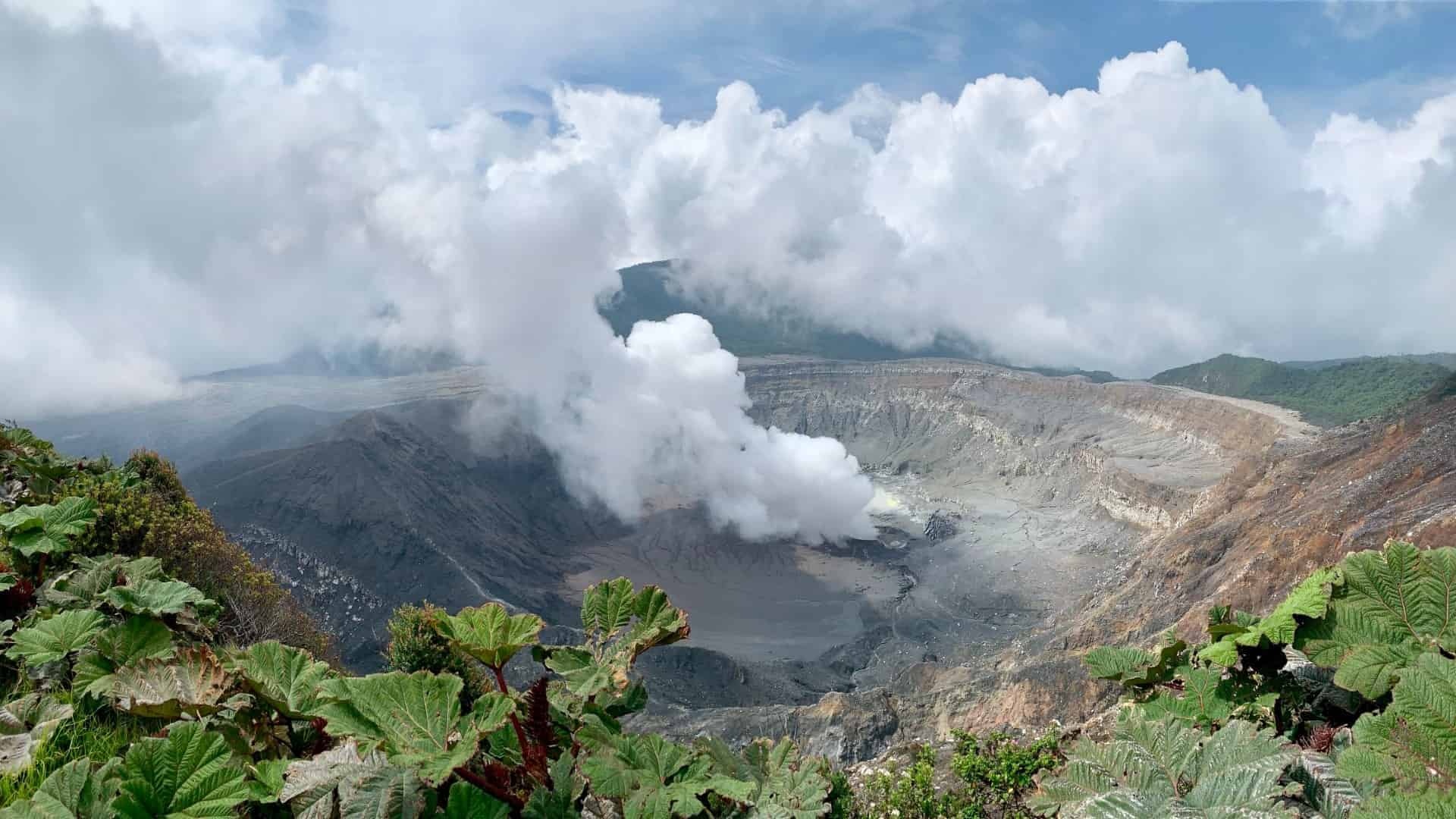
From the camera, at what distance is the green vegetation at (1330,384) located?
12838cm

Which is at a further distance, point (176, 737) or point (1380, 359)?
point (1380, 359)

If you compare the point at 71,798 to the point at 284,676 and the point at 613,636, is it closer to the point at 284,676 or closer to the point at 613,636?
the point at 284,676

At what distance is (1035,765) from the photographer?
6.17 m

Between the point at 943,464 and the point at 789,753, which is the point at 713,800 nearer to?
the point at 789,753

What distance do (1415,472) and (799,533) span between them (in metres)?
74.9

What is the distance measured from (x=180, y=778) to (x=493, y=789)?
1.34 metres

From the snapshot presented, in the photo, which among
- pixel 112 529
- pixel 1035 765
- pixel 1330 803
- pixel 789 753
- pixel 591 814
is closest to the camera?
pixel 1330 803

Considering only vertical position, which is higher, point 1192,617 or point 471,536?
point 1192,617

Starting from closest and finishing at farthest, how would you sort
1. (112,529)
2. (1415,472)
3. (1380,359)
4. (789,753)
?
(789,753), (112,529), (1415,472), (1380,359)

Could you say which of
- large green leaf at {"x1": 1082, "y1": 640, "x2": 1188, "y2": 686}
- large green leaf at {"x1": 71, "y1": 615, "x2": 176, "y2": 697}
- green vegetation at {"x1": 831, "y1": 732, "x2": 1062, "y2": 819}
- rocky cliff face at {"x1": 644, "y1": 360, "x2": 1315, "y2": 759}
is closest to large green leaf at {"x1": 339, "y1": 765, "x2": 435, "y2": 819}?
large green leaf at {"x1": 71, "y1": 615, "x2": 176, "y2": 697}

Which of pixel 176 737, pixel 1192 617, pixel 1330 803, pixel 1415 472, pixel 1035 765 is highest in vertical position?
pixel 176 737

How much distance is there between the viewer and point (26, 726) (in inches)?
184

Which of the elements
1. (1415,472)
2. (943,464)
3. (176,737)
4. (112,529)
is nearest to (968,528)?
(943,464)

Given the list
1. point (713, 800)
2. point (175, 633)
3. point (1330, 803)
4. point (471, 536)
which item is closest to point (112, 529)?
point (175, 633)
